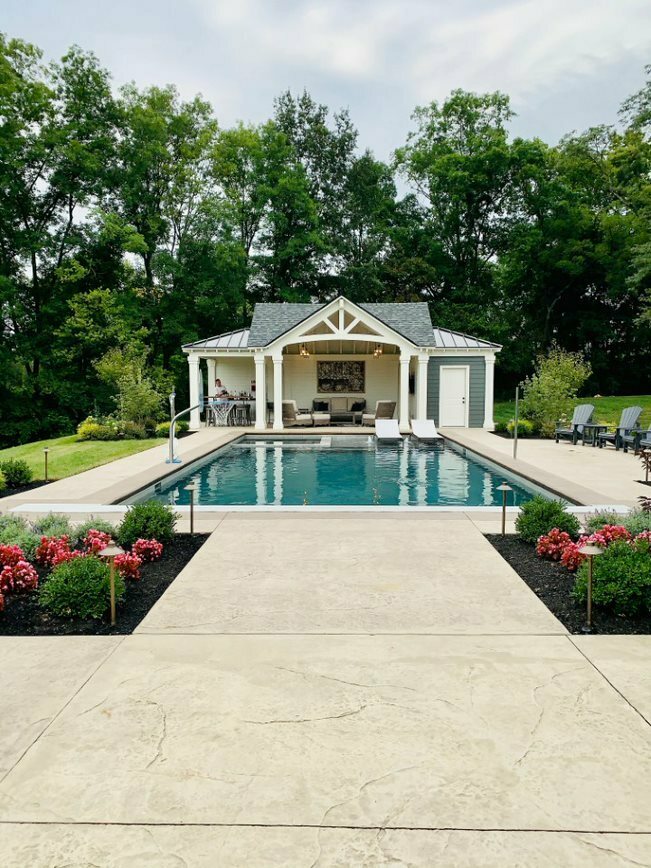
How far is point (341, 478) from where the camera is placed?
11.4 metres

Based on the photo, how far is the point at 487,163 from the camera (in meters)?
30.5

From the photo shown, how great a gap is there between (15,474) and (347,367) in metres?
14.4

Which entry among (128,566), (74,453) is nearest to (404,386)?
(74,453)

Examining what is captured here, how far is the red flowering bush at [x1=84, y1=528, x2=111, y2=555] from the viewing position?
17.7ft

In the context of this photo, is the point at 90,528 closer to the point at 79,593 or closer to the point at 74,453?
the point at 79,593

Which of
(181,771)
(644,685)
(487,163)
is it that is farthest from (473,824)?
(487,163)

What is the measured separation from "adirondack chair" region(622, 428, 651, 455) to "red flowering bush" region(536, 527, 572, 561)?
815 cm

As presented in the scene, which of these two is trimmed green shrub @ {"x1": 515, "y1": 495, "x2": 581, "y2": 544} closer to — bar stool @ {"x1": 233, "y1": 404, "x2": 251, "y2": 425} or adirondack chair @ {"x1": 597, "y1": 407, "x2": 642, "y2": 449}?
adirondack chair @ {"x1": 597, "y1": 407, "x2": 642, "y2": 449}

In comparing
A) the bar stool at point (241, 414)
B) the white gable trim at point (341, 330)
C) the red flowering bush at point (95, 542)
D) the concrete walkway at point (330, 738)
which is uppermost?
the white gable trim at point (341, 330)

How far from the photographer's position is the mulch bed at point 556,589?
164 inches

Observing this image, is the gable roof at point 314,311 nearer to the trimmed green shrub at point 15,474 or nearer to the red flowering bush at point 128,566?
the trimmed green shrub at point 15,474

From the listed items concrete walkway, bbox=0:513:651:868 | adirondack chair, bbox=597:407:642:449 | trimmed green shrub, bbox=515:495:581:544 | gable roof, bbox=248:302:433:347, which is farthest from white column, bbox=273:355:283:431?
concrete walkway, bbox=0:513:651:868

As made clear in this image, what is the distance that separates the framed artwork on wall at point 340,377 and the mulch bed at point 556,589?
16.5 meters

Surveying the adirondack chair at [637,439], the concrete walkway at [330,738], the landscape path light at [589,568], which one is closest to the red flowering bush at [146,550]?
the concrete walkway at [330,738]
